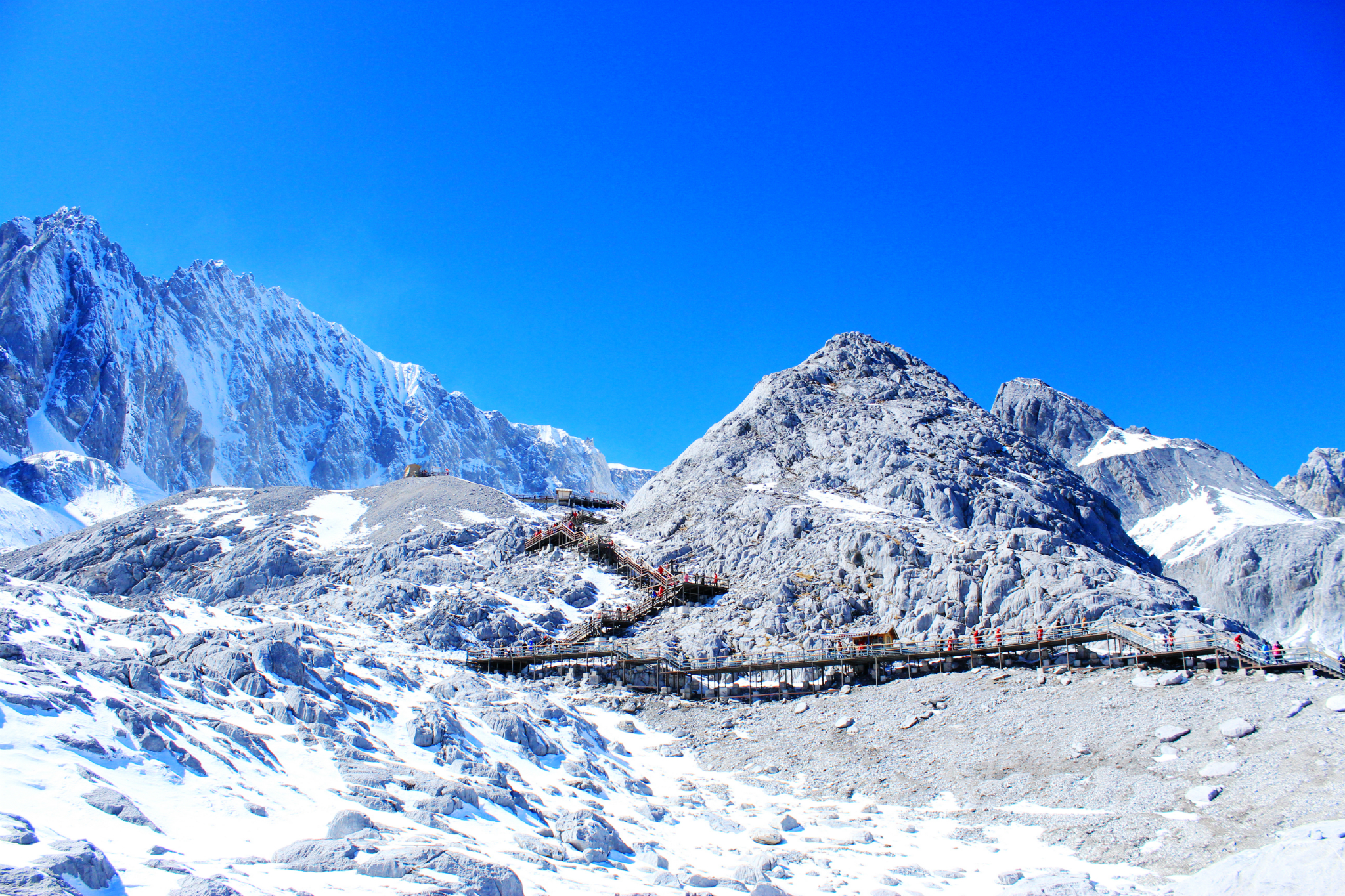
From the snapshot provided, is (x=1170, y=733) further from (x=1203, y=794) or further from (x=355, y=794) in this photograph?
(x=355, y=794)

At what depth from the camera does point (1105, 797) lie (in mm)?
25188

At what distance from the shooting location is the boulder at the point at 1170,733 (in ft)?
89.2

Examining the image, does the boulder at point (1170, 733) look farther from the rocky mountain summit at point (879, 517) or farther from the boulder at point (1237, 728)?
the rocky mountain summit at point (879, 517)

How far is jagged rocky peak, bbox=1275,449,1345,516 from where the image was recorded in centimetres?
15875

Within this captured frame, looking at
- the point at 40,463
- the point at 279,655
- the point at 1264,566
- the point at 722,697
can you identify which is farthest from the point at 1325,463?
the point at 40,463

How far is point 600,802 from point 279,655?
420 inches

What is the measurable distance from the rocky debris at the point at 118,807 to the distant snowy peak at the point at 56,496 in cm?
11772

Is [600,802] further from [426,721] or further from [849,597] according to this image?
[849,597]

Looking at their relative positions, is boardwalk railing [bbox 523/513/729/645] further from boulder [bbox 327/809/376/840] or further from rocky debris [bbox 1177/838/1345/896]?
rocky debris [bbox 1177/838/1345/896]

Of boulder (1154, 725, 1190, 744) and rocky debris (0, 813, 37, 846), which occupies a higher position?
boulder (1154, 725, 1190, 744)

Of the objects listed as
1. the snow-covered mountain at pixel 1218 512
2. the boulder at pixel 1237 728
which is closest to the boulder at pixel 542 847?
the boulder at pixel 1237 728

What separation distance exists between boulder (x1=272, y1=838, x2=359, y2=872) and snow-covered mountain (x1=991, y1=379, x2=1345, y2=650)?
108 meters

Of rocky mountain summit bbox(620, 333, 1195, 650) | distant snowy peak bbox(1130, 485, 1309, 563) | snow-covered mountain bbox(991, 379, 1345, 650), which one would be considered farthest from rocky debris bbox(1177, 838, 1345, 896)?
distant snowy peak bbox(1130, 485, 1309, 563)

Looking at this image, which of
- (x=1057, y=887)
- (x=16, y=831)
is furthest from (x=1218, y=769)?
(x=16, y=831)
